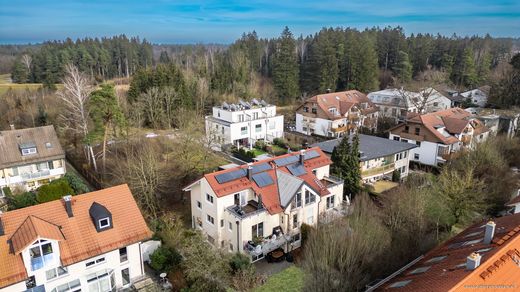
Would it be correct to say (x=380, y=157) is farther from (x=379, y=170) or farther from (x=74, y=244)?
(x=74, y=244)

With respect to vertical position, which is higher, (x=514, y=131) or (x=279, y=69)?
(x=279, y=69)

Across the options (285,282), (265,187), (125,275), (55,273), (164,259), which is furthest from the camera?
(265,187)

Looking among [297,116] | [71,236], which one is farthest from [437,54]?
[71,236]

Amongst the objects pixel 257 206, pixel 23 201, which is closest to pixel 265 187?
pixel 257 206

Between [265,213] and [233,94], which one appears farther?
[233,94]

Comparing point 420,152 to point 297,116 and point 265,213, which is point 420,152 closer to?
point 297,116

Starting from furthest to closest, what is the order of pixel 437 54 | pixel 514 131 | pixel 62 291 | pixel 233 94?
pixel 437 54, pixel 233 94, pixel 514 131, pixel 62 291

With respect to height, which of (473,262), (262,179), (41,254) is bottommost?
(41,254)
